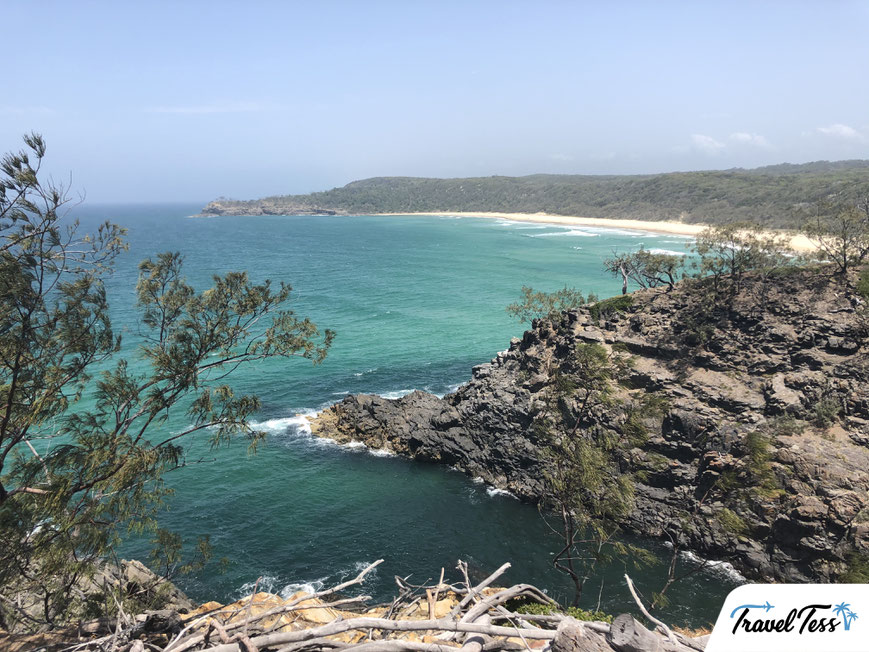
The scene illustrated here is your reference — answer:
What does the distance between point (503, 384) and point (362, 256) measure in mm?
79654

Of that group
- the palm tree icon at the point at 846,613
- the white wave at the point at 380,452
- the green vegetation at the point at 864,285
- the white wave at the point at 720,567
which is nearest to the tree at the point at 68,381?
the palm tree icon at the point at 846,613

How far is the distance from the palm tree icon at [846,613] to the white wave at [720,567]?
20932 millimetres

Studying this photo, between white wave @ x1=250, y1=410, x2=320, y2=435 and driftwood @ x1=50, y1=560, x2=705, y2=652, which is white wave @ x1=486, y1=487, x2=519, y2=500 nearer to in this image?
white wave @ x1=250, y1=410, x2=320, y2=435

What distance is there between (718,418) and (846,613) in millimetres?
24814

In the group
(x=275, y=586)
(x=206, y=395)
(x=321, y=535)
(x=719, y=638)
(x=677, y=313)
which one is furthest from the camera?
(x=677, y=313)

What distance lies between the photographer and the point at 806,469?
72.7 feet

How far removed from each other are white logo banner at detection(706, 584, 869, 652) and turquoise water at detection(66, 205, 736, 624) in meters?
11.4

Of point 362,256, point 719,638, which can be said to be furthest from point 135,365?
point 362,256

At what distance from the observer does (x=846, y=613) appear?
4715mm

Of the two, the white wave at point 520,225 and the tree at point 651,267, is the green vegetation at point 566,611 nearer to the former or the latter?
the tree at point 651,267

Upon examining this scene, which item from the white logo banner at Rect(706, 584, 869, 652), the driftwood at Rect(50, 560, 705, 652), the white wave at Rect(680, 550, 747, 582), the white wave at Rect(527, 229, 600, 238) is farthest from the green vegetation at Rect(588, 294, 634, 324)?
the white wave at Rect(527, 229, 600, 238)

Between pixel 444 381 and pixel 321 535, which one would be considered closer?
pixel 321 535

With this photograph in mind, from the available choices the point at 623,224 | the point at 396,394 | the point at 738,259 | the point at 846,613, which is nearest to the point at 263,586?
the point at 396,394

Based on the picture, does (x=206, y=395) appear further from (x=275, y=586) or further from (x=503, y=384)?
(x=503, y=384)
